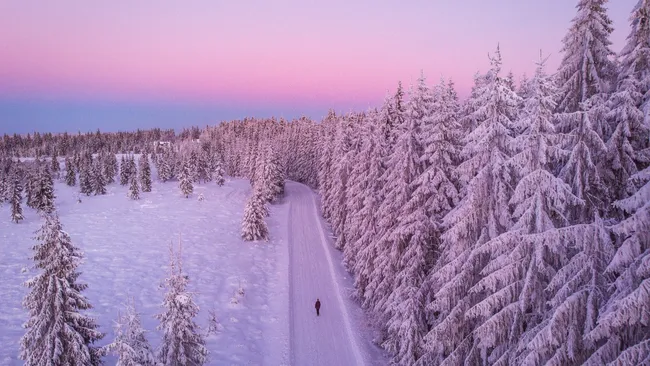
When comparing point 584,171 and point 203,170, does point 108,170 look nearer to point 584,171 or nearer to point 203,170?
point 203,170

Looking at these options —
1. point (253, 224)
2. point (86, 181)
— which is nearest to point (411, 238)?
point (253, 224)

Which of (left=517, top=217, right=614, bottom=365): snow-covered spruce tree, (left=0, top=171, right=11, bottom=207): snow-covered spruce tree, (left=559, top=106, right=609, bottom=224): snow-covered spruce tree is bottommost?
(left=0, top=171, right=11, bottom=207): snow-covered spruce tree

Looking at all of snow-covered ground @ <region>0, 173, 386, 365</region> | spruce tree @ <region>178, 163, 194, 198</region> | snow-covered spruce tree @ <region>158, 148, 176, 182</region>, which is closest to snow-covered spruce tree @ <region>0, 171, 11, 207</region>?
snow-covered ground @ <region>0, 173, 386, 365</region>

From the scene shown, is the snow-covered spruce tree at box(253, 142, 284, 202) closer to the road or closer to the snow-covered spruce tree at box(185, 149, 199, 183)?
the road

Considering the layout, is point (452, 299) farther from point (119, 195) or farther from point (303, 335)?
point (119, 195)

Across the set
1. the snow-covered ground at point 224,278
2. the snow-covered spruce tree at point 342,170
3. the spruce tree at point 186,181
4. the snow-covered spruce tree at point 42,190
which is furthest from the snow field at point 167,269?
the spruce tree at point 186,181
